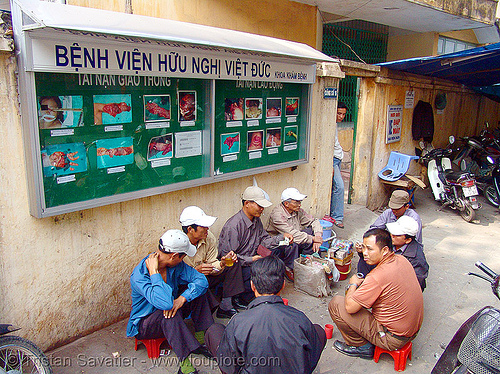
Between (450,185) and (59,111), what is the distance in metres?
6.96

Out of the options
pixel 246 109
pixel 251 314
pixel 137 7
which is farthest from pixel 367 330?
pixel 137 7

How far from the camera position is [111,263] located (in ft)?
11.8

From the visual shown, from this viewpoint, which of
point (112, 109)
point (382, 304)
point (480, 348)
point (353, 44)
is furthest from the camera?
point (353, 44)

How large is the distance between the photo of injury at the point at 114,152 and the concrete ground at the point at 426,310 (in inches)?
56.6

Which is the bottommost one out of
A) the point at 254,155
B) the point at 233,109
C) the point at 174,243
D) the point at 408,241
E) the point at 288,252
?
the point at 288,252

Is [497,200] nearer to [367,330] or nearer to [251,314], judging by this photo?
[367,330]

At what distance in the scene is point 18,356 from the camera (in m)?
2.69

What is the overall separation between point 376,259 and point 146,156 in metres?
2.09

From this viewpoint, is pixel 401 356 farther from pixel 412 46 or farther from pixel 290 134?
pixel 412 46

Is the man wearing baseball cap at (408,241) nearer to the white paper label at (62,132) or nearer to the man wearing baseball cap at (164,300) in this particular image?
the man wearing baseball cap at (164,300)

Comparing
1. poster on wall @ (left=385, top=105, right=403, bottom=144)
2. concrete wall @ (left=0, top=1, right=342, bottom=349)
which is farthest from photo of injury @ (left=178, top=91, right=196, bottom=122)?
poster on wall @ (left=385, top=105, right=403, bottom=144)

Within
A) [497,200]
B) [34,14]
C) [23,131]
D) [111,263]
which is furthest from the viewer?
[497,200]

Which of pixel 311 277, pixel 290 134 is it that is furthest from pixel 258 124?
pixel 311 277

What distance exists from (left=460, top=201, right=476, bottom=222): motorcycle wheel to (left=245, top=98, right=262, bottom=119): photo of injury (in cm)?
469
